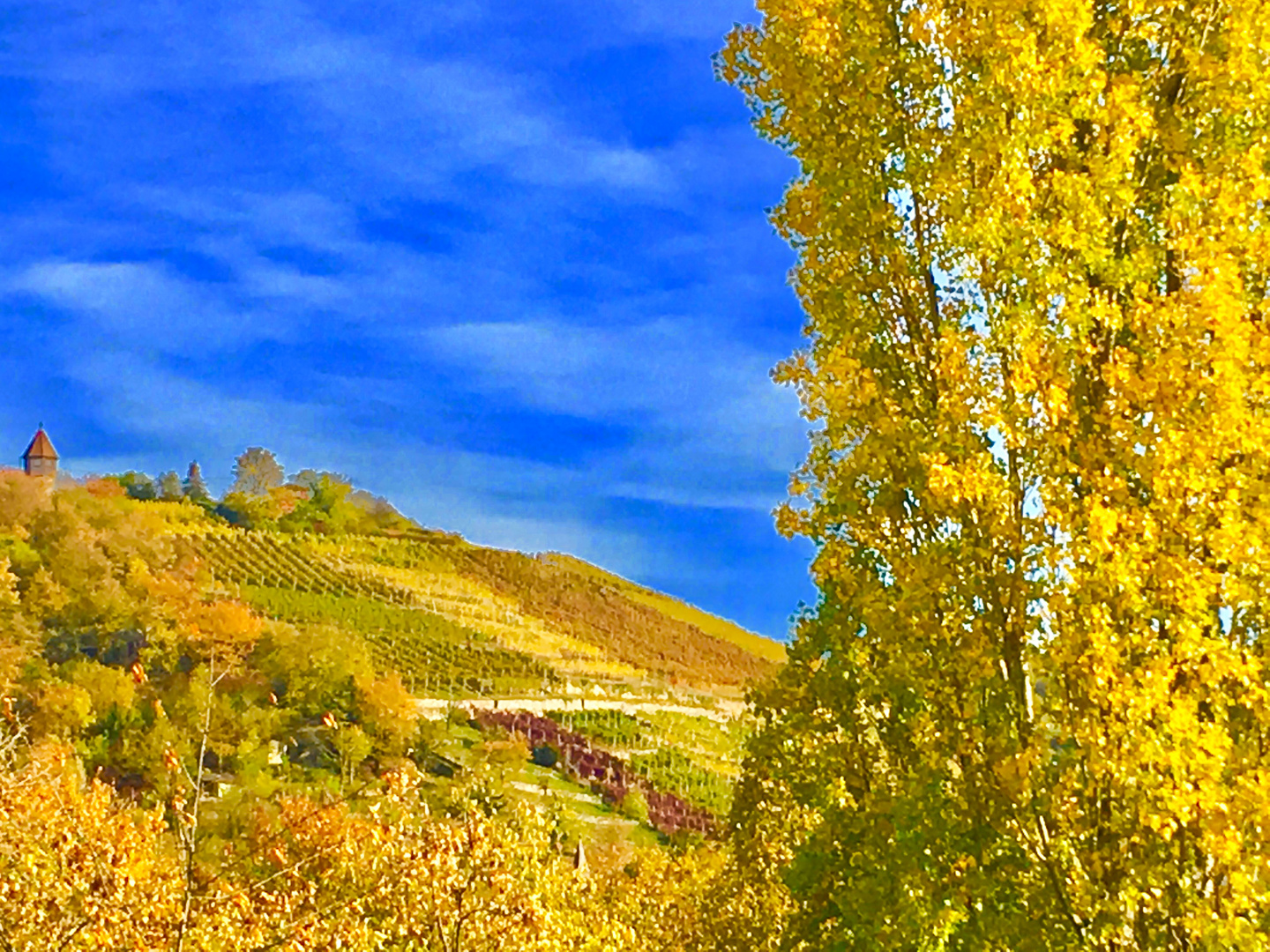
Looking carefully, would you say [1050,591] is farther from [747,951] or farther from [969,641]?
[747,951]

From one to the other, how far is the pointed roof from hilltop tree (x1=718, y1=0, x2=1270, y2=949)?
113m

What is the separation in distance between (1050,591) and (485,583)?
95.8 meters

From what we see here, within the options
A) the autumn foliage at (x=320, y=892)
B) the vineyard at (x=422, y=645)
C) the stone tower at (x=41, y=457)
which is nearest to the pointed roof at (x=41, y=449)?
the stone tower at (x=41, y=457)

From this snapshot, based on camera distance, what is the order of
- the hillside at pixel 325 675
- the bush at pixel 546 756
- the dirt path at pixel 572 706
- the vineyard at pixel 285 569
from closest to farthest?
the hillside at pixel 325 675
the bush at pixel 546 756
the dirt path at pixel 572 706
the vineyard at pixel 285 569

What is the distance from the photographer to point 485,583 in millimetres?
103438

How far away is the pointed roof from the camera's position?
366ft

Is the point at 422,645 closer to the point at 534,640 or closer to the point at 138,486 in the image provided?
the point at 534,640

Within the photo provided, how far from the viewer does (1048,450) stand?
930 cm

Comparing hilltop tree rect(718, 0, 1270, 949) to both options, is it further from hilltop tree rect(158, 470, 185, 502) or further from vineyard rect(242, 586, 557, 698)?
hilltop tree rect(158, 470, 185, 502)

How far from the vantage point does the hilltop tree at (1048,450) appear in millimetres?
8711

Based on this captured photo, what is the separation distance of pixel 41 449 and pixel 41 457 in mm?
935

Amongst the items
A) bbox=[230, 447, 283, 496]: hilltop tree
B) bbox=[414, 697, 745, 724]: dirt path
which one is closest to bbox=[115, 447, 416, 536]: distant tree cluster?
bbox=[230, 447, 283, 496]: hilltop tree

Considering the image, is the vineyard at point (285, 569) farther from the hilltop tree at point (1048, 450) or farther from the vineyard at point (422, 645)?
the hilltop tree at point (1048, 450)

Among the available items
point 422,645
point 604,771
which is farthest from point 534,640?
point 604,771
